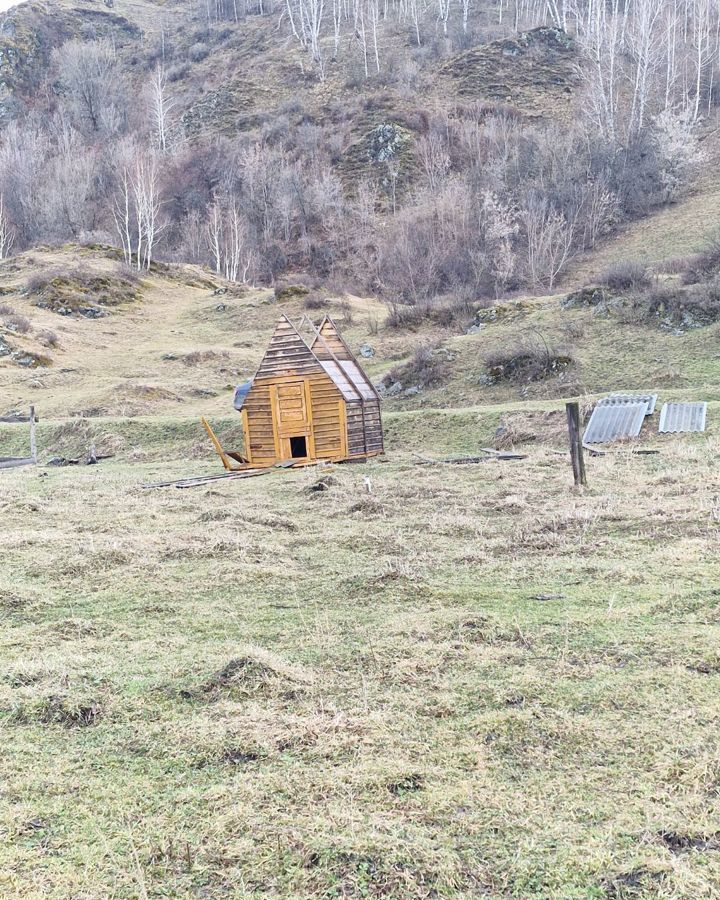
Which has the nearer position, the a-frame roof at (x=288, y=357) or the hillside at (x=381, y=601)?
the hillside at (x=381, y=601)

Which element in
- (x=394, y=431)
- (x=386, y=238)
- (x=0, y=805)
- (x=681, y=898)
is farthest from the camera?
(x=386, y=238)

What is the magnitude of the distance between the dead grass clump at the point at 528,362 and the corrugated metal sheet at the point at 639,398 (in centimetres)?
519

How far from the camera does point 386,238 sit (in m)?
62.2

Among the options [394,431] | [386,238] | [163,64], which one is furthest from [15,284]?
[163,64]

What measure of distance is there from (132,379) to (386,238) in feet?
A: 106

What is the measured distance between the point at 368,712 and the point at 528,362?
1010 inches

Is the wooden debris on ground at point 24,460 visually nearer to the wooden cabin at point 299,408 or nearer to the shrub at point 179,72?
the wooden cabin at point 299,408

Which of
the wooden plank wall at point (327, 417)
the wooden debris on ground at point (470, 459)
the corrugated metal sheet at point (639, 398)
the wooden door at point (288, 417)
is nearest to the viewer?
the wooden debris on ground at point (470, 459)

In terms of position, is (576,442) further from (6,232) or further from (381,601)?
(6,232)

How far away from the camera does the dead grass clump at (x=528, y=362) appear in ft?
94.6

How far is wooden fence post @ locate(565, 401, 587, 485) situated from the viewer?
527 inches

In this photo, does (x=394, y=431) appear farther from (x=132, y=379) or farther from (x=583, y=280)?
(x=583, y=280)

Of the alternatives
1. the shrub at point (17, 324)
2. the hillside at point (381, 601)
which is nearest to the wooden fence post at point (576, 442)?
the hillside at point (381, 601)

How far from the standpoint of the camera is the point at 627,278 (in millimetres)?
34500
